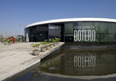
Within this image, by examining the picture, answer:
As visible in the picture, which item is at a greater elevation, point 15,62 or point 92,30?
point 92,30

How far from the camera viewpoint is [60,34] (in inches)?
1415

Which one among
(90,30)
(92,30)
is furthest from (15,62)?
(92,30)

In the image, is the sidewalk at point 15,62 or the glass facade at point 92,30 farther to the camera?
the glass facade at point 92,30

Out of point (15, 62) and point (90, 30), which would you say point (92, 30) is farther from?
point (15, 62)

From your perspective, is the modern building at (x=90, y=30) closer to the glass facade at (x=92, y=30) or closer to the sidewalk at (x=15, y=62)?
the glass facade at (x=92, y=30)

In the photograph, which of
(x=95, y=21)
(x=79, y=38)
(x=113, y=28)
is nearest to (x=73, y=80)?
(x=79, y=38)

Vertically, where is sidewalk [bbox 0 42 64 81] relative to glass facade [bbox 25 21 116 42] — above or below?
below

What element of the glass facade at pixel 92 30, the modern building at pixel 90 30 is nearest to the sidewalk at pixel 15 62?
the modern building at pixel 90 30

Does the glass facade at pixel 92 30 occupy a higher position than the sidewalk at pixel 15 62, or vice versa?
the glass facade at pixel 92 30

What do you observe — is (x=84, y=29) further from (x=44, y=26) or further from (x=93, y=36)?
(x=44, y=26)

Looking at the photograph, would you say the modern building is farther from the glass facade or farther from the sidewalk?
the sidewalk

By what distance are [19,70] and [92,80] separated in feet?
16.4

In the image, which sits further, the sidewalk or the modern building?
the modern building

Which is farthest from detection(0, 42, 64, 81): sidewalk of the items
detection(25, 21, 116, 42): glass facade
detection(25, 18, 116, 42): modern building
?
detection(25, 21, 116, 42): glass facade
